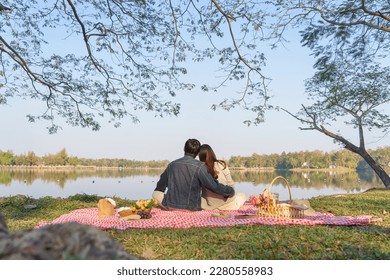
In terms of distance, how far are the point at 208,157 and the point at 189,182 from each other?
597 mm

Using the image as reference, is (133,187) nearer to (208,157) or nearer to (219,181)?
(219,181)

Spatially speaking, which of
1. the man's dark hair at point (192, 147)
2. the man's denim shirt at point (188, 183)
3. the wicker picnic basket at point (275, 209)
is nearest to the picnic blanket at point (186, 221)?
the wicker picnic basket at point (275, 209)

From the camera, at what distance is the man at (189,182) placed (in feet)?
21.2

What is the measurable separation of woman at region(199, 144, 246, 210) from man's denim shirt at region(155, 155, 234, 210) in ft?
0.82

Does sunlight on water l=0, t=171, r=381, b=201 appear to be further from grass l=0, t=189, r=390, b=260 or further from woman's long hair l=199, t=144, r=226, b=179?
grass l=0, t=189, r=390, b=260

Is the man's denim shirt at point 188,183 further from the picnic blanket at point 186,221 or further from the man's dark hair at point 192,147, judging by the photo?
the picnic blanket at point 186,221

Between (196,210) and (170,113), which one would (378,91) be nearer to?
(170,113)

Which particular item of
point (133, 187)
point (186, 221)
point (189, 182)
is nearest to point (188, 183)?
point (189, 182)

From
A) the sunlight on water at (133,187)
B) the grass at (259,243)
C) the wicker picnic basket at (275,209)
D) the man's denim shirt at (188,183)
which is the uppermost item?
the man's denim shirt at (188,183)

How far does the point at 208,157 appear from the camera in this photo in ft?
22.1

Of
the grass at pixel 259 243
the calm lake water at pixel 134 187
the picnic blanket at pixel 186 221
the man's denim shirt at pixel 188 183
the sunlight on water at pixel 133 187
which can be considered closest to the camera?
the grass at pixel 259 243

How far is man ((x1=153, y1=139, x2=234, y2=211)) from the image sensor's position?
21.2 ft

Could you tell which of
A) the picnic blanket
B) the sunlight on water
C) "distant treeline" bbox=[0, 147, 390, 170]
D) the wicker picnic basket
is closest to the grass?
the picnic blanket

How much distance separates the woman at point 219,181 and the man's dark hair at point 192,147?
160 mm
